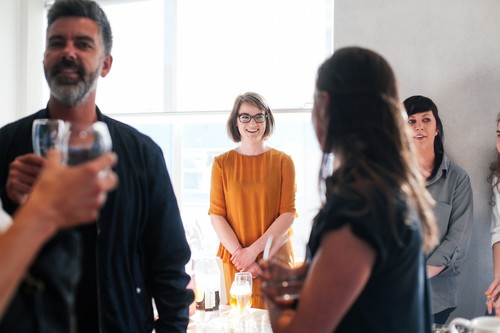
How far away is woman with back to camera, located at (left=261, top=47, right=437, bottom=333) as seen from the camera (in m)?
0.94

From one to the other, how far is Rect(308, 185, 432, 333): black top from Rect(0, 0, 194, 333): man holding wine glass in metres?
0.67

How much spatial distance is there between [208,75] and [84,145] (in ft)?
10.9

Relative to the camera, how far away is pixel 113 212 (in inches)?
58.7

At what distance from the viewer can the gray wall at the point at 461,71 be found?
10.3ft

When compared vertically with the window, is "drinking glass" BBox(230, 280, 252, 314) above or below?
below

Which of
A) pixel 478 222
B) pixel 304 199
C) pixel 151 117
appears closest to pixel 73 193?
pixel 478 222

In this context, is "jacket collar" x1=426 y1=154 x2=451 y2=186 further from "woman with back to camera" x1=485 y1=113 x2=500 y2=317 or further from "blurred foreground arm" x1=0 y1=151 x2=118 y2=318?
"blurred foreground arm" x1=0 y1=151 x2=118 y2=318

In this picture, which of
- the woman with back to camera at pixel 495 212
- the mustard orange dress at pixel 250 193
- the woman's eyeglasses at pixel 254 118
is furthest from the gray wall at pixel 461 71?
the mustard orange dress at pixel 250 193

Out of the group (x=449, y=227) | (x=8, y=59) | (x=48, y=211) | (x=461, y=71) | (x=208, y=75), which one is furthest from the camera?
(x=8, y=59)

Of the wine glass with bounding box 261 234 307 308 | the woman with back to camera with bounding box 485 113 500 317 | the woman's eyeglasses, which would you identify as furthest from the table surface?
the woman's eyeglasses

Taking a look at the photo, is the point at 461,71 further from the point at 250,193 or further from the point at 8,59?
the point at 8,59

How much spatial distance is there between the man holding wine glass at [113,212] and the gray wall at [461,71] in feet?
7.22

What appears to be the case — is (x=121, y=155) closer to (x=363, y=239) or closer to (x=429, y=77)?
(x=363, y=239)

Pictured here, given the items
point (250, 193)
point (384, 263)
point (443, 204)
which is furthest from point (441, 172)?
point (384, 263)
